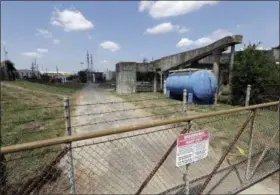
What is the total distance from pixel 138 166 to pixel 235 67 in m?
12.4

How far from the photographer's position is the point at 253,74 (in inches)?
564

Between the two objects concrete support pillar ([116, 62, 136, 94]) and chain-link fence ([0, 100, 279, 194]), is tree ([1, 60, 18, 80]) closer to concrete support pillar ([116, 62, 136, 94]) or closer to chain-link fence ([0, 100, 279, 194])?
concrete support pillar ([116, 62, 136, 94])

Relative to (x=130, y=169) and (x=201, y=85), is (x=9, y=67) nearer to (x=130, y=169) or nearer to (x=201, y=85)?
(x=201, y=85)

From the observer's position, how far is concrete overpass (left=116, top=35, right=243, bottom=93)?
1628 cm

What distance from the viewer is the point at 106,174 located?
4.91m

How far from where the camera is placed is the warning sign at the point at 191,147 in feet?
9.40

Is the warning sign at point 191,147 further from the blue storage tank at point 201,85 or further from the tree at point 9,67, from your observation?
the tree at point 9,67

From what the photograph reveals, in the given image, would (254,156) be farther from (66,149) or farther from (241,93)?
(241,93)

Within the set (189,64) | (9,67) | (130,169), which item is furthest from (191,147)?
(9,67)

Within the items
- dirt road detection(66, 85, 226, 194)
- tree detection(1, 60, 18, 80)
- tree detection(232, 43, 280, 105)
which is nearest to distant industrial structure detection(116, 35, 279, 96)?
tree detection(232, 43, 280, 105)

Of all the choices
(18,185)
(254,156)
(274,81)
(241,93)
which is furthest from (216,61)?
(18,185)

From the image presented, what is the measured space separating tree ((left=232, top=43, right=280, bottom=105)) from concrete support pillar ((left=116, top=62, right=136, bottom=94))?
11495 millimetres

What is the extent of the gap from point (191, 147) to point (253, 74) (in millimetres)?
12934

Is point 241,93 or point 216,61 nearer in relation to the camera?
point 241,93
